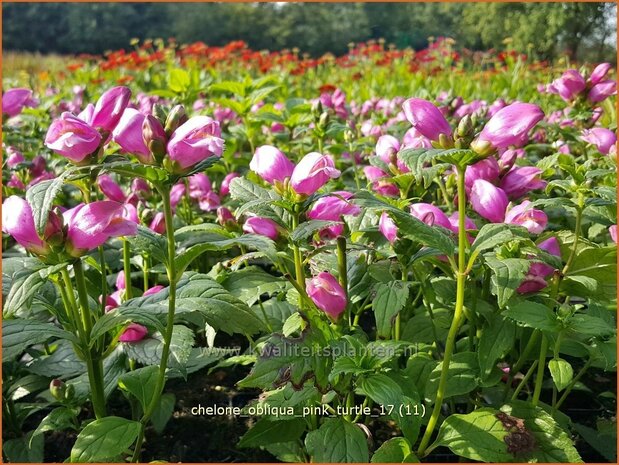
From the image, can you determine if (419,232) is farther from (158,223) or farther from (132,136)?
(158,223)

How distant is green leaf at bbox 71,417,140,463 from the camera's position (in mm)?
1219

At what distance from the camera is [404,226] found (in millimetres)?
1195

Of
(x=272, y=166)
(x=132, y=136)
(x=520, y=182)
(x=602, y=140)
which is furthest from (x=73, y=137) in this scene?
(x=602, y=140)

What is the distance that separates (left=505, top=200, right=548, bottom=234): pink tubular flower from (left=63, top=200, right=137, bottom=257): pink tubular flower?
80 cm

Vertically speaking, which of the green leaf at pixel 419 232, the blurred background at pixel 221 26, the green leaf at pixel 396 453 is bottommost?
the blurred background at pixel 221 26

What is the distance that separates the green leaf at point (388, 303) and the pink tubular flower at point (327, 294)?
0.25 feet

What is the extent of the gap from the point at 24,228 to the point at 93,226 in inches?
5.1

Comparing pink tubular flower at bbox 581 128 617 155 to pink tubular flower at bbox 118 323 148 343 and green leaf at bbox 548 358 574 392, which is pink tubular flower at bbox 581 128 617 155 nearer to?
green leaf at bbox 548 358 574 392

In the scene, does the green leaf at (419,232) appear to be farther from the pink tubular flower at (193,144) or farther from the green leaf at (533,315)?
the pink tubular flower at (193,144)

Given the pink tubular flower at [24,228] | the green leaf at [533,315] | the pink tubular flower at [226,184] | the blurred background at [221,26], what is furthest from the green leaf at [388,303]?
the blurred background at [221,26]

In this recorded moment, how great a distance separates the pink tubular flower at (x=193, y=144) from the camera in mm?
1110

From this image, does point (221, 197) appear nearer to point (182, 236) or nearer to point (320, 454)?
point (182, 236)

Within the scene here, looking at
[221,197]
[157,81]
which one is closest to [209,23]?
[157,81]

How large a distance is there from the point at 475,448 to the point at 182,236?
3.17ft
